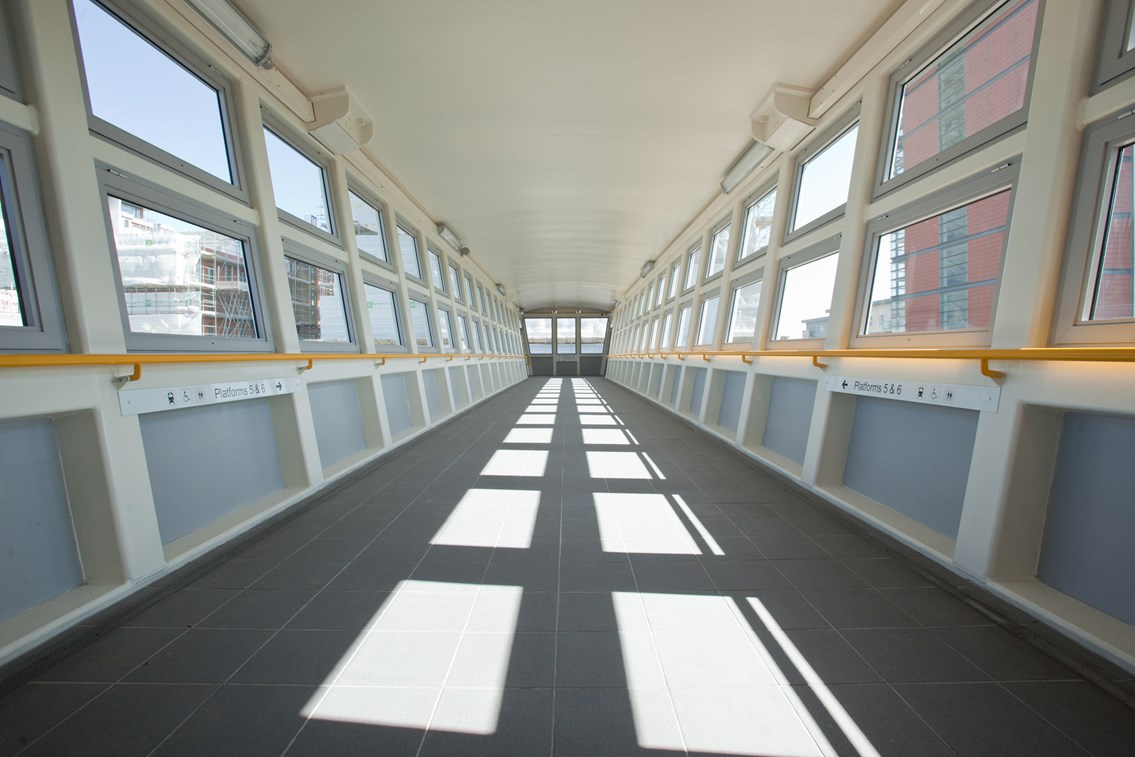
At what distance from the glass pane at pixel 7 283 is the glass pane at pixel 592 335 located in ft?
74.5

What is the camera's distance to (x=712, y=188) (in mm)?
6445

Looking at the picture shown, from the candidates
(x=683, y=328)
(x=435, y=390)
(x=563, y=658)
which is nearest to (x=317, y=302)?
(x=435, y=390)

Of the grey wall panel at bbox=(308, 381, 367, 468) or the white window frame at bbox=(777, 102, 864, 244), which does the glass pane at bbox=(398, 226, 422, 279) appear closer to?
the grey wall panel at bbox=(308, 381, 367, 468)

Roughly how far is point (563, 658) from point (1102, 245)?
3218mm

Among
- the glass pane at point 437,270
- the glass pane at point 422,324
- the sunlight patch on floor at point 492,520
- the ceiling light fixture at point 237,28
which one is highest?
the ceiling light fixture at point 237,28

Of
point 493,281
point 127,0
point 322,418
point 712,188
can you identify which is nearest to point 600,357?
point 493,281

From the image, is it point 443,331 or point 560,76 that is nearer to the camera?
point 560,76

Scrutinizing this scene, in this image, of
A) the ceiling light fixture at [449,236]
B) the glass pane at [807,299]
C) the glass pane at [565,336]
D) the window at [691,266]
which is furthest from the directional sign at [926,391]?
the glass pane at [565,336]

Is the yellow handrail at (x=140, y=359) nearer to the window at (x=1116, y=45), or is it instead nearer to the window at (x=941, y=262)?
the window at (x=941, y=262)

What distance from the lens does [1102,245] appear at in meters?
2.09

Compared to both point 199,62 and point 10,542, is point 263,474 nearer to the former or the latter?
point 10,542

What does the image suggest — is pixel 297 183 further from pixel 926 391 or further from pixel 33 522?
pixel 926 391

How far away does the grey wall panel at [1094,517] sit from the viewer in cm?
192

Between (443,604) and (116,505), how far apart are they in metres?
1.81
